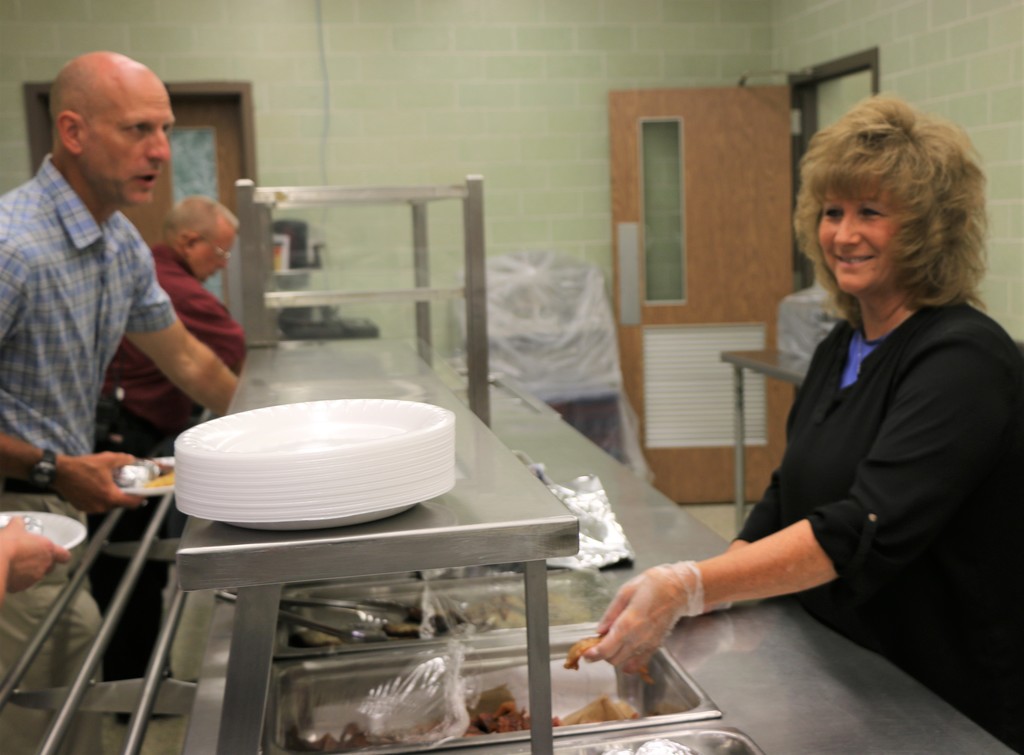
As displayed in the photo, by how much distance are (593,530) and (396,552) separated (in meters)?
1.09

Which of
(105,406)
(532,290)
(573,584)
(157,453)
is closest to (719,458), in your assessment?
(532,290)

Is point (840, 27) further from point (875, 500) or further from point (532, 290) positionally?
point (875, 500)

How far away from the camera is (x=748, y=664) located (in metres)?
1.37

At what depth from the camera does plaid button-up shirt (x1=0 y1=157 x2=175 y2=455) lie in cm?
210

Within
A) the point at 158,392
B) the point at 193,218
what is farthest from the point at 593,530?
the point at 193,218

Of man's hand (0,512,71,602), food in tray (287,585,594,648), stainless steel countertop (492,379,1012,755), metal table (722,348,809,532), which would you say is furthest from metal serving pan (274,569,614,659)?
metal table (722,348,809,532)

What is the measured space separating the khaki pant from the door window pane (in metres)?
3.62

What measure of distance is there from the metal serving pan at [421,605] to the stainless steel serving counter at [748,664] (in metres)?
0.08

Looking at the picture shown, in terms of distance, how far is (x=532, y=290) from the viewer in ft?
17.3

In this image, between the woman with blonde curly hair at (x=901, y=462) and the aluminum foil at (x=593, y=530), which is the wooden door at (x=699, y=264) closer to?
the aluminum foil at (x=593, y=530)

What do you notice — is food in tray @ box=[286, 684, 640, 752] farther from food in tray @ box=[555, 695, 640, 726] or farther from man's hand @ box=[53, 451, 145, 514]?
man's hand @ box=[53, 451, 145, 514]

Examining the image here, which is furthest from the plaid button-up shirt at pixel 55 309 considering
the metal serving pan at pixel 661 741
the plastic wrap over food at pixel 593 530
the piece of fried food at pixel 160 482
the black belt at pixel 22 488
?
the metal serving pan at pixel 661 741

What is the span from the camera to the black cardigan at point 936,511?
1.36 m

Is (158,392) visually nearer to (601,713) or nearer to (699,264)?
(601,713)
